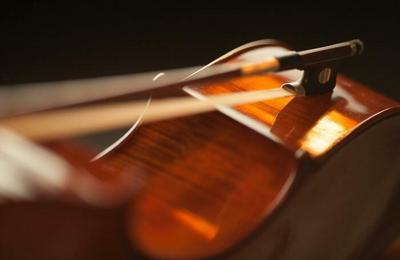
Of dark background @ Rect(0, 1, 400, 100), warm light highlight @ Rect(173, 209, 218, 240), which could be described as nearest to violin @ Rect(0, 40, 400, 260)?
warm light highlight @ Rect(173, 209, 218, 240)

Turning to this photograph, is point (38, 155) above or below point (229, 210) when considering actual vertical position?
above

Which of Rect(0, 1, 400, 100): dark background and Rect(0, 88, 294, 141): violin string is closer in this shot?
Rect(0, 88, 294, 141): violin string

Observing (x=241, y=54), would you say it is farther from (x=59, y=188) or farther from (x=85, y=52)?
(x=85, y=52)

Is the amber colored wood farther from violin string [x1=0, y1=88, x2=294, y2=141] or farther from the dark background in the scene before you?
the dark background

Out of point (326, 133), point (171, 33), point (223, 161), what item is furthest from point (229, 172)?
point (171, 33)

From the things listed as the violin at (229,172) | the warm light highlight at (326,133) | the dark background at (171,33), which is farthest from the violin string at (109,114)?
the dark background at (171,33)

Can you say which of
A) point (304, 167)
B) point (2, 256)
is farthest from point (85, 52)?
point (2, 256)

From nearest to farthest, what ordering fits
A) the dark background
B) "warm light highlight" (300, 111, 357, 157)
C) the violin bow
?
the violin bow
"warm light highlight" (300, 111, 357, 157)
the dark background

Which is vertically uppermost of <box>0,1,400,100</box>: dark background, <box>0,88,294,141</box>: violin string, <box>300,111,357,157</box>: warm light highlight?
<box>0,88,294,141</box>: violin string

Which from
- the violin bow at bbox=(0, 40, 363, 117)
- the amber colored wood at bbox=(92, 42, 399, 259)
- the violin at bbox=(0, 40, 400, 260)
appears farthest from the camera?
the amber colored wood at bbox=(92, 42, 399, 259)

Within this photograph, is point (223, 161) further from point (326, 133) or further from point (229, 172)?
point (326, 133)
